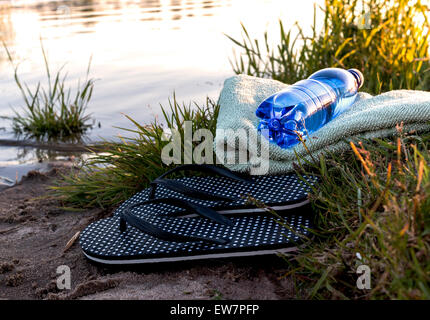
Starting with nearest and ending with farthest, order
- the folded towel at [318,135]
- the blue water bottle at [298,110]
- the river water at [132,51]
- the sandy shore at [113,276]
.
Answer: the sandy shore at [113,276]
the folded towel at [318,135]
the blue water bottle at [298,110]
the river water at [132,51]

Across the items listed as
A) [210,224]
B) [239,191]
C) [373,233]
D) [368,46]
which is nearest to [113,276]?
[210,224]

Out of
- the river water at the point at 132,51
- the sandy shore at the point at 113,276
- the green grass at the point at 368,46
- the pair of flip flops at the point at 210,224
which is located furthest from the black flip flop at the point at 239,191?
the river water at the point at 132,51

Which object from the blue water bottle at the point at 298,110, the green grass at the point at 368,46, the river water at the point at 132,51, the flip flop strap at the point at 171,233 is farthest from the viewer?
the river water at the point at 132,51

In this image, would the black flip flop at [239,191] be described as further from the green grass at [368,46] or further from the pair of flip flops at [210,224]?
the green grass at [368,46]

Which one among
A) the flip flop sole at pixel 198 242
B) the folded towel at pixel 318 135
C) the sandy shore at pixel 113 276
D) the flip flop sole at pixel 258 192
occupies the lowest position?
the sandy shore at pixel 113 276

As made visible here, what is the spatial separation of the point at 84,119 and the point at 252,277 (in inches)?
110

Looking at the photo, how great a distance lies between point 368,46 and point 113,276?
2.41 metres

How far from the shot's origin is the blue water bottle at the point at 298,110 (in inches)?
72.9

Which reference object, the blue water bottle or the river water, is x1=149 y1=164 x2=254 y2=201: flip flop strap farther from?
the river water

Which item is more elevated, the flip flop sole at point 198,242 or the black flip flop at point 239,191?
the black flip flop at point 239,191

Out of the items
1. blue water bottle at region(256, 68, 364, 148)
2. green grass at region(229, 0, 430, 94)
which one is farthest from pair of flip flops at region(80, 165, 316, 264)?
green grass at region(229, 0, 430, 94)

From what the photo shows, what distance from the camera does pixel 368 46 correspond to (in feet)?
10.4

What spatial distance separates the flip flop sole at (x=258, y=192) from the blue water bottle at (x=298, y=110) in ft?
0.66

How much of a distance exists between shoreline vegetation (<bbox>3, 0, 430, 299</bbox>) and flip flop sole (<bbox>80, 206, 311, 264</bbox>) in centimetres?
7
